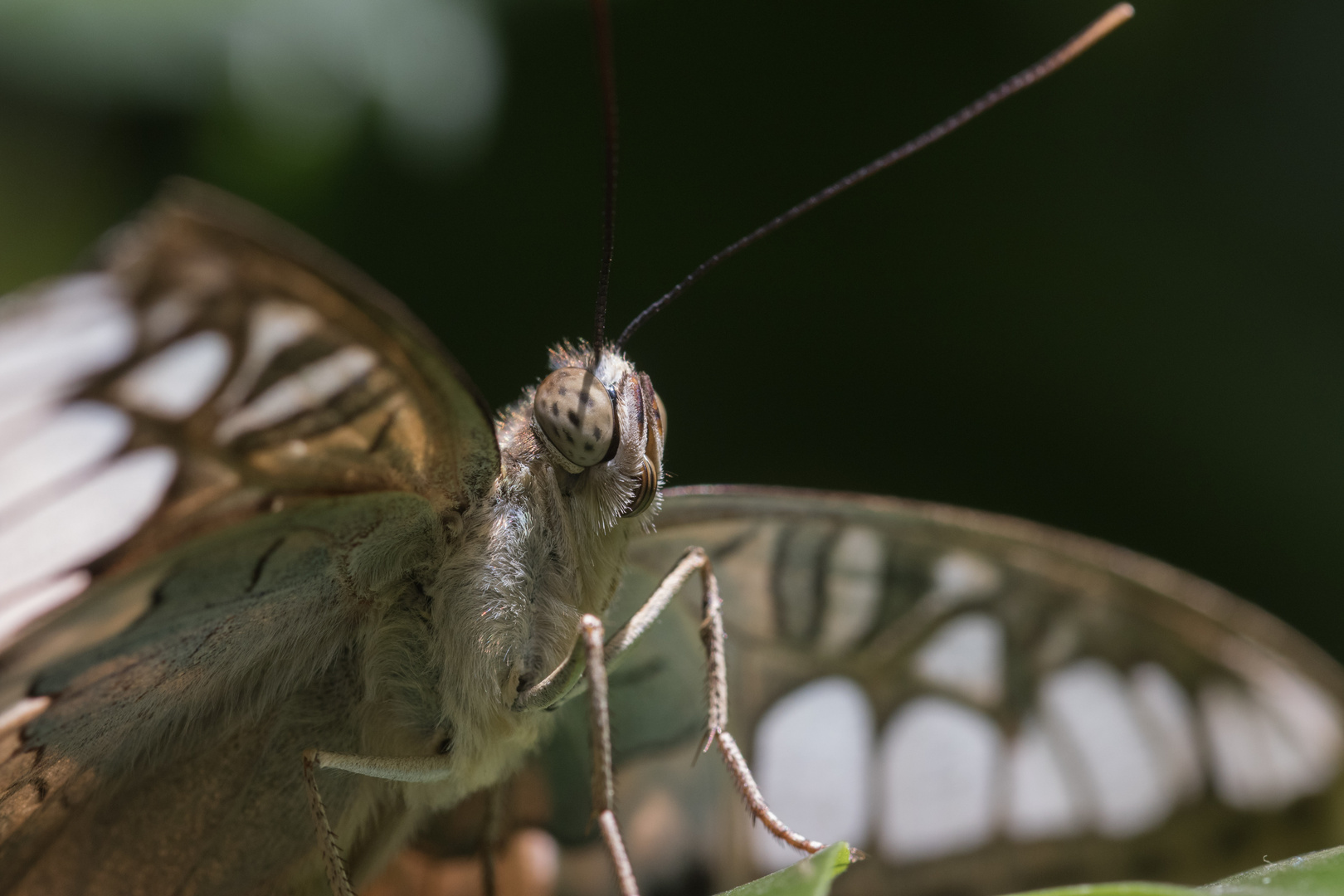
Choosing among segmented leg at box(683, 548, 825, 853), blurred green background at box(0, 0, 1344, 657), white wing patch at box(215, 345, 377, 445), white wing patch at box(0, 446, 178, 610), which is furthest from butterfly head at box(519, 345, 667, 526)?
blurred green background at box(0, 0, 1344, 657)

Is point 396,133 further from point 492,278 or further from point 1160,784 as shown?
point 1160,784

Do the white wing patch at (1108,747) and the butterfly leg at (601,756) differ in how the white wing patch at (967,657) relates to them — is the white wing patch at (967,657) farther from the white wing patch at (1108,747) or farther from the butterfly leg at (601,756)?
the butterfly leg at (601,756)

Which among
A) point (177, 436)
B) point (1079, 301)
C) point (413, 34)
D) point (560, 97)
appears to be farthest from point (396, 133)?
point (1079, 301)

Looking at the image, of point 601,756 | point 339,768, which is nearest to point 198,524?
point 339,768

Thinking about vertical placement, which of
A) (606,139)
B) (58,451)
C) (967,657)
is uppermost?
(606,139)

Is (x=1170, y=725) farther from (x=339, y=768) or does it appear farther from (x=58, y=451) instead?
(x=58, y=451)
